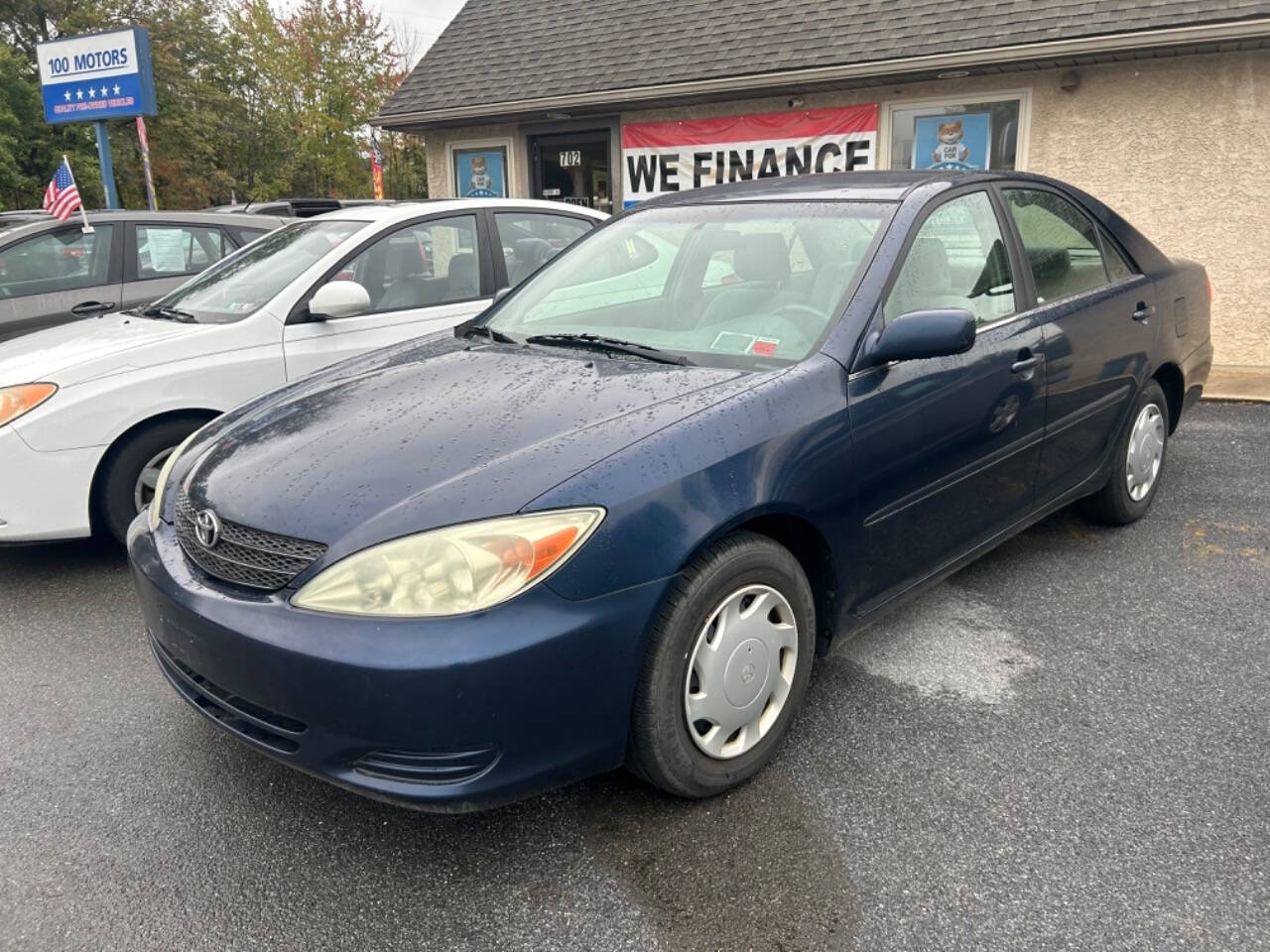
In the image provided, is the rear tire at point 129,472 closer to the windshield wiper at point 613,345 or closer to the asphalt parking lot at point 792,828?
the asphalt parking lot at point 792,828

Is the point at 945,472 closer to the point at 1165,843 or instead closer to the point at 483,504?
the point at 1165,843

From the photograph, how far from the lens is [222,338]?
171 inches

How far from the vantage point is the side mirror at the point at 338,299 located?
14.3 ft

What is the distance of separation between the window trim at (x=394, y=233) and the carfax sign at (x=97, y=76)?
9.83 m

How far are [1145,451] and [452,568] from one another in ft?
11.6

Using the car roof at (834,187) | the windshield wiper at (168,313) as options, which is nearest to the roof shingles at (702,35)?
the car roof at (834,187)

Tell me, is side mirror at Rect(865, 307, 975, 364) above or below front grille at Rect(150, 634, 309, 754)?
above

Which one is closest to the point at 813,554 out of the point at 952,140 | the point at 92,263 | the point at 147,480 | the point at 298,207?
the point at 147,480

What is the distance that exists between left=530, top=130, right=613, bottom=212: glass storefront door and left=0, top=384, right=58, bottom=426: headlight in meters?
7.68

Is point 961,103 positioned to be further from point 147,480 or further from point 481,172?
point 147,480

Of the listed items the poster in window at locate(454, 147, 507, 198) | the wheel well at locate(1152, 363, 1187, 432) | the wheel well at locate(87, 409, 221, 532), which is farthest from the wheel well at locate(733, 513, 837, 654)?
the poster in window at locate(454, 147, 507, 198)

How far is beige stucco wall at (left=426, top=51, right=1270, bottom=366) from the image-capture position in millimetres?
7590

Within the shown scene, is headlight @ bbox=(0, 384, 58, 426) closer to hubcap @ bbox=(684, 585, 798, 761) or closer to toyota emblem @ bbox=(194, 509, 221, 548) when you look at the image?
toyota emblem @ bbox=(194, 509, 221, 548)

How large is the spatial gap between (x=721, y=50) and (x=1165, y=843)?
907cm
